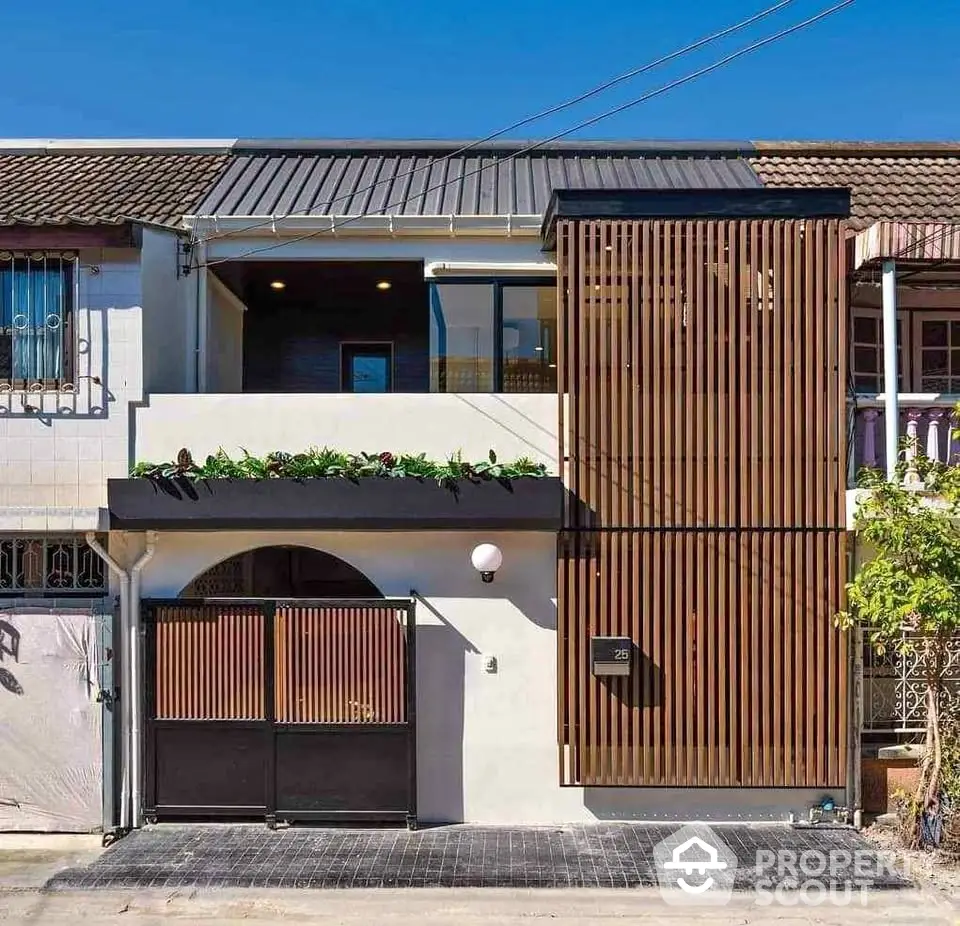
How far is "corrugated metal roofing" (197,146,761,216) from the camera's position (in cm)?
848

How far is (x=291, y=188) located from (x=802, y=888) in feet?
29.0

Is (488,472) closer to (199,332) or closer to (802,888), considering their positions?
(199,332)

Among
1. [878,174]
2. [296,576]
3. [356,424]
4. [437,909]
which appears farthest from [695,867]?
[878,174]

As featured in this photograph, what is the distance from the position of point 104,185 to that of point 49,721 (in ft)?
19.8

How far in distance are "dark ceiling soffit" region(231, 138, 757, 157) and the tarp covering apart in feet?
21.9

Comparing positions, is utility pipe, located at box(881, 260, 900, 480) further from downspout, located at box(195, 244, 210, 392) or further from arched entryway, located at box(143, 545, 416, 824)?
downspout, located at box(195, 244, 210, 392)

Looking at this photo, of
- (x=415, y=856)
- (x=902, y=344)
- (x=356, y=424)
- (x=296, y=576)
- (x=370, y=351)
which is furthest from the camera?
(x=296, y=576)

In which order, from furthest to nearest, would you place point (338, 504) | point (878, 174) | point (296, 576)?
point (296, 576)
point (878, 174)
point (338, 504)

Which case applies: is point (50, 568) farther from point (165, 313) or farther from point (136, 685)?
point (165, 313)

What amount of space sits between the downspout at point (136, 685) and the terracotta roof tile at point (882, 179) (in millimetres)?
7914

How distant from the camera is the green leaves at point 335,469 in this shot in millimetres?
6676

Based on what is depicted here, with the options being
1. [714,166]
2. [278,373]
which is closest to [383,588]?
[278,373]

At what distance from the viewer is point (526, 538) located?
22.6ft

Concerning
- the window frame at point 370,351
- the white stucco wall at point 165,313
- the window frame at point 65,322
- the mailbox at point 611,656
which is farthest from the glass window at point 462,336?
the window frame at point 65,322
